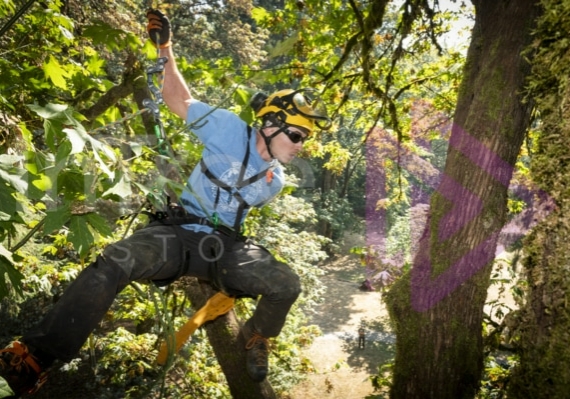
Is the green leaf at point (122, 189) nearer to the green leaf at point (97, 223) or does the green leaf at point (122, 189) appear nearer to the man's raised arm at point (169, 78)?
the green leaf at point (97, 223)

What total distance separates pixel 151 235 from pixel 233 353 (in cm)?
174

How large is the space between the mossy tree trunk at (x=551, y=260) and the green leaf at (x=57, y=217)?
2.23 m

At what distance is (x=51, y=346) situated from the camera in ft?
7.54

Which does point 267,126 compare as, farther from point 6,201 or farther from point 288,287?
point 6,201

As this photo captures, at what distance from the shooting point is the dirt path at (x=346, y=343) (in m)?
13.0

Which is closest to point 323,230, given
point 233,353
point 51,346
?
point 233,353

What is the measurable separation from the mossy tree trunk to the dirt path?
8.82 meters

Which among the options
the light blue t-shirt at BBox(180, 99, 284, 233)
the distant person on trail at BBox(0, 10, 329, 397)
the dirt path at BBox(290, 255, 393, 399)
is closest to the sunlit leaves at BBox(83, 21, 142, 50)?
the distant person on trail at BBox(0, 10, 329, 397)

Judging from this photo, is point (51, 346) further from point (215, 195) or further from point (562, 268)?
point (562, 268)

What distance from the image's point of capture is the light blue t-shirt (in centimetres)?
294

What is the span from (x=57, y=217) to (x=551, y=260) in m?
2.30

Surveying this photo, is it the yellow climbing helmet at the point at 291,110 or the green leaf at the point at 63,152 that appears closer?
the green leaf at the point at 63,152

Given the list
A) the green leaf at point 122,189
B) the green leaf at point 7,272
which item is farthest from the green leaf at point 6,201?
the green leaf at point 122,189

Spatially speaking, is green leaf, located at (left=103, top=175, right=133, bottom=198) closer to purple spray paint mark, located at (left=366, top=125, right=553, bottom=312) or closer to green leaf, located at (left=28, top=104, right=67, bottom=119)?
green leaf, located at (left=28, top=104, right=67, bottom=119)
